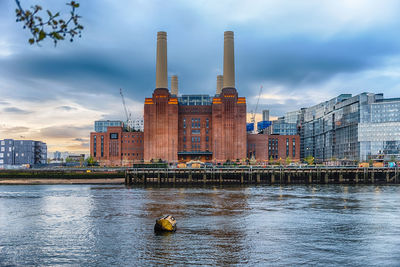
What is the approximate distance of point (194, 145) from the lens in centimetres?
19562

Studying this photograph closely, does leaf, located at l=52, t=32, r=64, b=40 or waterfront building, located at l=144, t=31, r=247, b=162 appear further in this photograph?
waterfront building, located at l=144, t=31, r=247, b=162

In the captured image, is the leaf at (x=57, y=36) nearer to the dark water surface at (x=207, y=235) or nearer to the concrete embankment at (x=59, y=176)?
the dark water surface at (x=207, y=235)

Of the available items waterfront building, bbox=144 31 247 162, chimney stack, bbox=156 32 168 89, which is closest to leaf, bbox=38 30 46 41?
waterfront building, bbox=144 31 247 162

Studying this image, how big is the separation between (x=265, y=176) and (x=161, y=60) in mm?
91111

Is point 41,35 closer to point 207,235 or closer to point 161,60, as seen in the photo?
point 207,235

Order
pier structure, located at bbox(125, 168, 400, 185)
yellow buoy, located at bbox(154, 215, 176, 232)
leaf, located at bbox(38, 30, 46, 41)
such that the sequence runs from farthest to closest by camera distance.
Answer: pier structure, located at bbox(125, 168, 400, 185) → yellow buoy, located at bbox(154, 215, 176, 232) → leaf, located at bbox(38, 30, 46, 41)

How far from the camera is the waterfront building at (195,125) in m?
185

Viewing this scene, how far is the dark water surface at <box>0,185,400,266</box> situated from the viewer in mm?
27391

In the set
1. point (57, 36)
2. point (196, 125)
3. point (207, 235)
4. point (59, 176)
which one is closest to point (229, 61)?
point (196, 125)

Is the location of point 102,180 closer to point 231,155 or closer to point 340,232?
point 231,155

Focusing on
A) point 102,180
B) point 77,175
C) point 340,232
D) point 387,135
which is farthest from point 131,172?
point 387,135

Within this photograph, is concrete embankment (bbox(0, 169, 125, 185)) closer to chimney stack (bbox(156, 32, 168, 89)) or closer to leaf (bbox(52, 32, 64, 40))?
chimney stack (bbox(156, 32, 168, 89))

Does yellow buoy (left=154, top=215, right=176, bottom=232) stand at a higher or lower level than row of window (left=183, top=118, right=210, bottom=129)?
lower

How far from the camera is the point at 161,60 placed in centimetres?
18388
